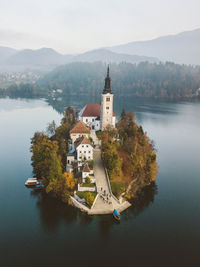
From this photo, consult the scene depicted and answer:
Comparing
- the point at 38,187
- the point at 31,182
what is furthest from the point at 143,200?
the point at 31,182

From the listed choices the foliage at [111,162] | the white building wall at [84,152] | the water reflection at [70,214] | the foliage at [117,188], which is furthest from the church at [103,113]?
the water reflection at [70,214]

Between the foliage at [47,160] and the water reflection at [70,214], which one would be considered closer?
the water reflection at [70,214]

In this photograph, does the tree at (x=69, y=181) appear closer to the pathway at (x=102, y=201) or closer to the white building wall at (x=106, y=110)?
the pathway at (x=102, y=201)

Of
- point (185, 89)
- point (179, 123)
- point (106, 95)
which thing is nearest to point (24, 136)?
point (106, 95)

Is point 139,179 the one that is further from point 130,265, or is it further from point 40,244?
point 40,244

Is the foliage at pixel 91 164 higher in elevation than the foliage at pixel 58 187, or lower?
higher

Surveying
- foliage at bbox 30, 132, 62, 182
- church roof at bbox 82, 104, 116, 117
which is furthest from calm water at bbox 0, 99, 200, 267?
church roof at bbox 82, 104, 116, 117

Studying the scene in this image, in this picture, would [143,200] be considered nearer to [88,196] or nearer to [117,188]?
[117,188]
